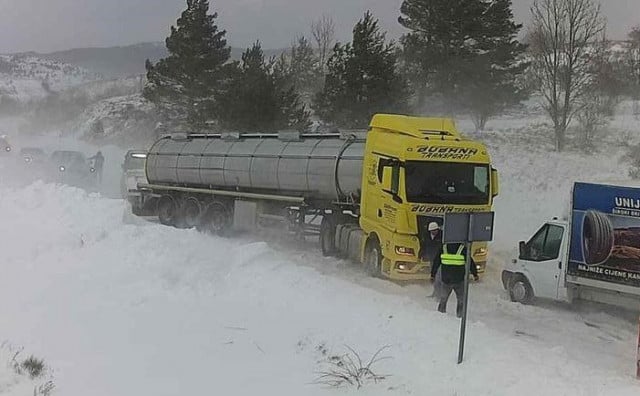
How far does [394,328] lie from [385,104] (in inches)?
816

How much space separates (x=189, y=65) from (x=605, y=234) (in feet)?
99.0

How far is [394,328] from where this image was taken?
35.2ft

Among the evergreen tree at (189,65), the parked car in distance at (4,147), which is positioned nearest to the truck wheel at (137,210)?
the evergreen tree at (189,65)

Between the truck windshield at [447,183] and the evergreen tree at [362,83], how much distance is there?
15286 millimetres

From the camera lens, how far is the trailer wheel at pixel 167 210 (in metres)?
24.9

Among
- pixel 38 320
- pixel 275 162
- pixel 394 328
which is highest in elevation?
pixel 275 162

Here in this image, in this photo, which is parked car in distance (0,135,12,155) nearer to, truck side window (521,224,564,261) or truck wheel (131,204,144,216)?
truck wheel (131,204,144,216)

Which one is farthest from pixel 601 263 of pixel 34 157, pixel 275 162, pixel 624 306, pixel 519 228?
pixel 34 157

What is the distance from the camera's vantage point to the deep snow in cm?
927

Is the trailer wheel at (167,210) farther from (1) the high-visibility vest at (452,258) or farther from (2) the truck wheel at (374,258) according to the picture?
(1) the high-visibility vest at (452,258)

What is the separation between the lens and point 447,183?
49.4ft

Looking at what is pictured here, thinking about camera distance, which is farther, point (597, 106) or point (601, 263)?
point (597, 106)

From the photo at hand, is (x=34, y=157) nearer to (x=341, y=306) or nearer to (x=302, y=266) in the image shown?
(x=302, y=266)

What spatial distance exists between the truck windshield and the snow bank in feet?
6.24
